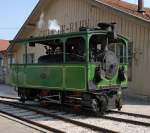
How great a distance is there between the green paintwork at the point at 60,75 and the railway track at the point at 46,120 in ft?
3.06

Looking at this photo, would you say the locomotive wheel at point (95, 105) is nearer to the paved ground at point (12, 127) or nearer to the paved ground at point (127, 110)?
the paved ground at point (127, 110)

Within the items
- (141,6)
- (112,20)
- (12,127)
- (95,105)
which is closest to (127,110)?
(95,105)

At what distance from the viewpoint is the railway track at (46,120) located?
35.3 feet

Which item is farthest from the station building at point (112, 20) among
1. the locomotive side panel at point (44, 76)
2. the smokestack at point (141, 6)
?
the locomotive side panel at point (44, 76)

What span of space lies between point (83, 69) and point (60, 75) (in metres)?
1.28

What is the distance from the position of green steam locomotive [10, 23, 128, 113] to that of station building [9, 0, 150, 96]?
112cm

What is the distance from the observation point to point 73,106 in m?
13.7

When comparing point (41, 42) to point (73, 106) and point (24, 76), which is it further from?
point (73, 106)

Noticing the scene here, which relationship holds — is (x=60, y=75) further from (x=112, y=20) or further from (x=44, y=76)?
(x=112, y=20)

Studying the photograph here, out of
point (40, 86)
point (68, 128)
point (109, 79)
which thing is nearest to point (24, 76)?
point (40, 86)

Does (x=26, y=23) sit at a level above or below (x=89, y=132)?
above

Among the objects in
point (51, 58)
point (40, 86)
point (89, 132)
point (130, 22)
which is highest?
point (130, 22)

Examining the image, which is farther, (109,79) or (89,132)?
(109,79)

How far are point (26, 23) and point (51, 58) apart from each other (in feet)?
45.8
